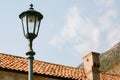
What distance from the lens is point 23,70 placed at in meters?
19.1

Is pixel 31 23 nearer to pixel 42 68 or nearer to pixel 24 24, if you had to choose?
pixel 24 24

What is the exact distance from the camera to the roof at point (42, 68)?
64.1 ft

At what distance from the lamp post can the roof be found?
9.99 meters

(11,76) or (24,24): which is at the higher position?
(11,76)

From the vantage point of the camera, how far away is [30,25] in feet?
29.1

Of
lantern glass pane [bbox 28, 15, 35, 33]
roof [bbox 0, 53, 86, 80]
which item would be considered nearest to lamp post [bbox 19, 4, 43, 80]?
lantern glass pane [bbox 28, 15, 35, 33]

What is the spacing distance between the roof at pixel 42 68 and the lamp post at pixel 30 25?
9992mm

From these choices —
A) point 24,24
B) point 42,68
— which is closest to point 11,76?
point 42,68

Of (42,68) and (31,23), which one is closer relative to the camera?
(31,23)

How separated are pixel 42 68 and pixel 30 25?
12204mm

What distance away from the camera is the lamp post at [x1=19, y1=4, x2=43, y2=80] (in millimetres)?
8859

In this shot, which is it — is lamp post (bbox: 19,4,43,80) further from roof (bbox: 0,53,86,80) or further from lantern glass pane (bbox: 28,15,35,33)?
roof (bbox: 0,53,86,80)

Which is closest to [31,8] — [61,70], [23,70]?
[23,70]

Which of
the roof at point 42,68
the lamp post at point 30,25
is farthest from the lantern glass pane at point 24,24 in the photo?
the roof at point 42,68
